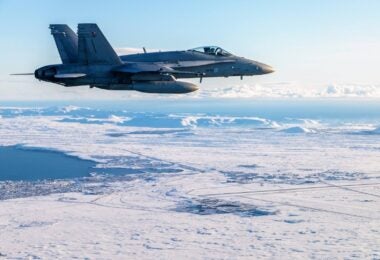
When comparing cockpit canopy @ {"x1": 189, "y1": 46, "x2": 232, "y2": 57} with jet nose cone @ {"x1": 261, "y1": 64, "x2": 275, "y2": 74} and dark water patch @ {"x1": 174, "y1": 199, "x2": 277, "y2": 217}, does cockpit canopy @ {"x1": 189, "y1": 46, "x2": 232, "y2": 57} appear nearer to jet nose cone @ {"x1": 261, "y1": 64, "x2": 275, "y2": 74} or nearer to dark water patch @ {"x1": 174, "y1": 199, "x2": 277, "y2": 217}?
jet nose cone @ {"x1": 261, "y1": 64, "x2": 275, "y2": 74}

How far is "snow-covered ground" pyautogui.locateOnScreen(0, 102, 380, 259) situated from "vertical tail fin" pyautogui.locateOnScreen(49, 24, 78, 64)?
2058cm

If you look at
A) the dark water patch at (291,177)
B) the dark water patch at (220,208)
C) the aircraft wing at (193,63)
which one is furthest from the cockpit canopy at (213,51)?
the dark water patch at (291,177)

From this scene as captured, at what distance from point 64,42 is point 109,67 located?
9.92 ft

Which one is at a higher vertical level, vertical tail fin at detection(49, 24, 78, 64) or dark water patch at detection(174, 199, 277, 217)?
vertical tail fin at detection(49, 24, 78, 64)

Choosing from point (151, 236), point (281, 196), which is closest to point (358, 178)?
point (281, 196)

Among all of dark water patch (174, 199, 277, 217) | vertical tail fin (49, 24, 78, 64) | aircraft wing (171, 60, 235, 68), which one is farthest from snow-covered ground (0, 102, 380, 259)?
vertical tail fin (49, 24, 78, 64)

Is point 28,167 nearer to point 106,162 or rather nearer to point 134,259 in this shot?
point 106,162

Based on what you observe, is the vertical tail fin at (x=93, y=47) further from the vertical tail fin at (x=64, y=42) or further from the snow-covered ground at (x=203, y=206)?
the snow-covered ground at (x=203, y=206)

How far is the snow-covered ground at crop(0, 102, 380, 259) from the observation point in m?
44.7

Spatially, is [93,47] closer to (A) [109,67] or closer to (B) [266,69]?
(A) [109,67]

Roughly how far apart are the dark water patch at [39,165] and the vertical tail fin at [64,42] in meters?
53.2

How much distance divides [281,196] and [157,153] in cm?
4661

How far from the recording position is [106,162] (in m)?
95.2

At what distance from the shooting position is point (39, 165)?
91625 mm
